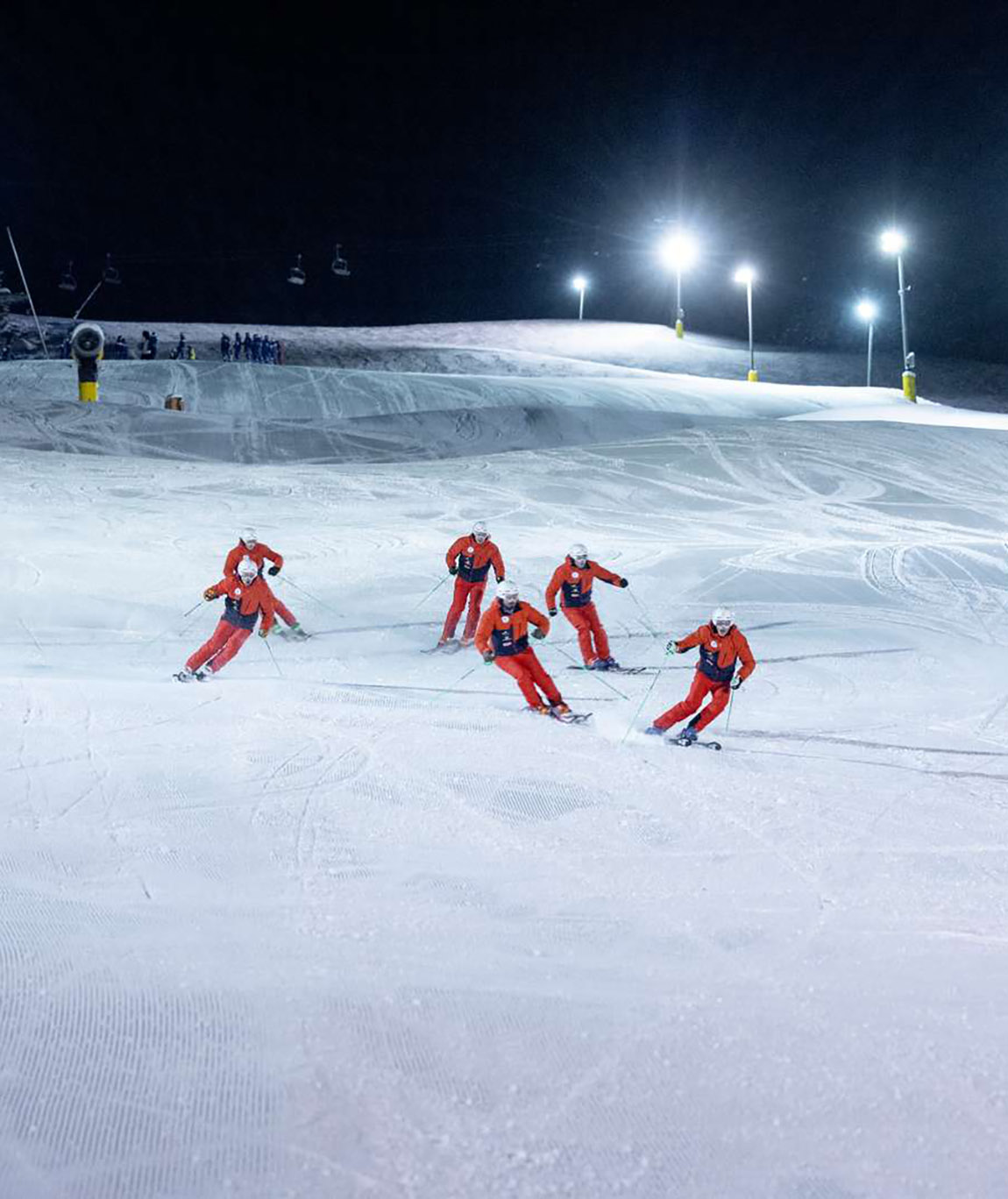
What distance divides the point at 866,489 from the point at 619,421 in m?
6.97

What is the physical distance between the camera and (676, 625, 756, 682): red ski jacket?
7.85m

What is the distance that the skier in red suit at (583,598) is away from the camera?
1061 centimetres

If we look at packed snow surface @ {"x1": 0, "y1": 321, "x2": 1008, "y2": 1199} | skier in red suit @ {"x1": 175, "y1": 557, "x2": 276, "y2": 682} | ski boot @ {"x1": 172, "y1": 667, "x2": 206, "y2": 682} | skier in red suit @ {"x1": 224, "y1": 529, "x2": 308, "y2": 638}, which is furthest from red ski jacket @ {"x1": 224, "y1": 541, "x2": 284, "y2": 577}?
ski boot @ {"x1": 172, "y1": 667, "x2": 206, "y2": 682}

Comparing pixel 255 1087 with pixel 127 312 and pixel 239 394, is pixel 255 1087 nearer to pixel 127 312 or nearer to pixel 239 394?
pixel 239 394

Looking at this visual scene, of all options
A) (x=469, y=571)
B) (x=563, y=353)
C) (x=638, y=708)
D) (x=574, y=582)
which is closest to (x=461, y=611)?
(x=469, y=571)

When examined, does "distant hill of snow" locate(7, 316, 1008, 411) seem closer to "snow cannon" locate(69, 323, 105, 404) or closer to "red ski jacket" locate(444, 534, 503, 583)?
"snow cannon" locate(69, 323, 105, 404)

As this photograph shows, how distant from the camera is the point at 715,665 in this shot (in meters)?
7.85

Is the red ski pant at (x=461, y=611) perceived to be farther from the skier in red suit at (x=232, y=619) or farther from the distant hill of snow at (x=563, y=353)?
the distant hill of snow at (x=563, y=353)

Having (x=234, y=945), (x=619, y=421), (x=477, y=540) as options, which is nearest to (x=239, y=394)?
(x=619, y=421)

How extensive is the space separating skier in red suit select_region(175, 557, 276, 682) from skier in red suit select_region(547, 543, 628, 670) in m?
2.80

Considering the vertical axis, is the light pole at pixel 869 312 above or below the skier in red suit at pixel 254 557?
above

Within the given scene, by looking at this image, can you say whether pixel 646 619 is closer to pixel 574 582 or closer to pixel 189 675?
pixel 574 582

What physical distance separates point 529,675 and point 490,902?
4.19 metres

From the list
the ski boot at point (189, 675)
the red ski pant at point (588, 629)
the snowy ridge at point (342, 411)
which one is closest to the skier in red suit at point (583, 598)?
the red ski pant at point (588, 629)
